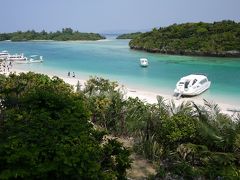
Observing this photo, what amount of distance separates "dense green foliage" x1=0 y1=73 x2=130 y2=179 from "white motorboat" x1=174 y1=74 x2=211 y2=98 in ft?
63.9

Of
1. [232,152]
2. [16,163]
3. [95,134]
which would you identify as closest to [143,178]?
[95,134]

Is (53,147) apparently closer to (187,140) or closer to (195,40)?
(187,140)

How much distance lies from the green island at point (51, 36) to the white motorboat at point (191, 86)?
13395 centimetres

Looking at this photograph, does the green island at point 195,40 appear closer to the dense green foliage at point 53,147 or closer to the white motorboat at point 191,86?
the white motorboat at point 191,86

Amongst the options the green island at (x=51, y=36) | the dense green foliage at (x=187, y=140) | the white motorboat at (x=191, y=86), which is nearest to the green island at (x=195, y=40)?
the white motorboat at (x=191, y=86)

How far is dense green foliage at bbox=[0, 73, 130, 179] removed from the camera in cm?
572

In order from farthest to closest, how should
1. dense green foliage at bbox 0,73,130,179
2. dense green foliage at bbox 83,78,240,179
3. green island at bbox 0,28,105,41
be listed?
green island at bbox 0,28,105,41, dense green foliage at bbox 83,78,240,179, dense green foliage at bbox 0,73,130,179

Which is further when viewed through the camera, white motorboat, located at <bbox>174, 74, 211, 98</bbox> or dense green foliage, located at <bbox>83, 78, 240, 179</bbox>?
white motorboat, located at <bbox>174, 74, 211, 98</bbox>

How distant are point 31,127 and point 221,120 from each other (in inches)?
214

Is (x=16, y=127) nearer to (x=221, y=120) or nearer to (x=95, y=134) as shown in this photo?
(x=95, y=134)

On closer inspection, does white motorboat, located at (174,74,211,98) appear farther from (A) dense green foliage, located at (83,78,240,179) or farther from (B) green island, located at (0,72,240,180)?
(A) dense green foliage, located at (83,78,240,179)

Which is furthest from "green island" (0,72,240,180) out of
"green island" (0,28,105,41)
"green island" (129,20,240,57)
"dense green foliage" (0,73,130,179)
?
"green island" (0,28,105,41)

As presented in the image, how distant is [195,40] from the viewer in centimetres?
7162

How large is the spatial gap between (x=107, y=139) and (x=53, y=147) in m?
2.71
